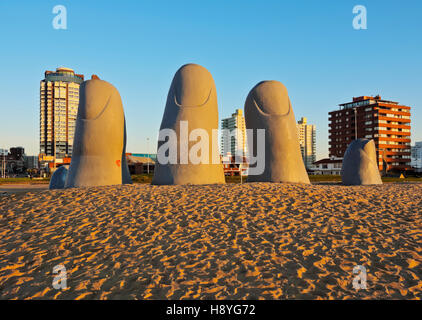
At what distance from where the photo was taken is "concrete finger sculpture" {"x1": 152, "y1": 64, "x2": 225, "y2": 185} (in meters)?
10.9

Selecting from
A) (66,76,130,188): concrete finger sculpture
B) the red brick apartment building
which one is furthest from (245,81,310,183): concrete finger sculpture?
the red brick apartment building

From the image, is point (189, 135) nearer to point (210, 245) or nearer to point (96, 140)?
point (96, 140)

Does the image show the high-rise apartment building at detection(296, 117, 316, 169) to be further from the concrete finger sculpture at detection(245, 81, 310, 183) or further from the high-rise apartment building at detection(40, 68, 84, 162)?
the concrete finger sculpture at detection(245, 81, 310, 183)

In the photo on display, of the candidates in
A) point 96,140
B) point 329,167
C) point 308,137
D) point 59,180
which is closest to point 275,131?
point 96,140

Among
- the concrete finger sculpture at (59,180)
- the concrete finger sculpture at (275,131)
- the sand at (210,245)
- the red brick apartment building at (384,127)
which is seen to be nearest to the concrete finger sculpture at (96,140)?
the concrete finger sculpture at (59,180)

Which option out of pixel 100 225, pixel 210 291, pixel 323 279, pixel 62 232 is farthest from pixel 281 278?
pixel 62 232

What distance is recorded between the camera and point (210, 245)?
5.18 m

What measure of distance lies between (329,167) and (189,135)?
5190 cm

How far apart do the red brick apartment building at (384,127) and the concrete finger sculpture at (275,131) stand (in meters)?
49.7

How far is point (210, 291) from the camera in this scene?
12.9 feet

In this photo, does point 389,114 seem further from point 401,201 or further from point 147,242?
point 147,242

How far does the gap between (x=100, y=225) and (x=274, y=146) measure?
24.7 feet

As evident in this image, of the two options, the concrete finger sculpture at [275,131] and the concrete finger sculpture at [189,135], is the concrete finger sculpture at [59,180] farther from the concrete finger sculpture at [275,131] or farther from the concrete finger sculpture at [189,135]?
the concrete finger sculpture at [275,131]
